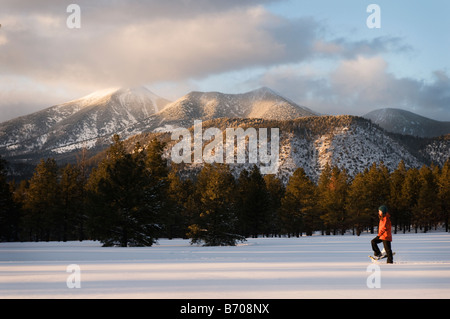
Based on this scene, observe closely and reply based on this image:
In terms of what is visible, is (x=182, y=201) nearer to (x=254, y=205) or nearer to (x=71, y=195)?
(x=254, y=205)

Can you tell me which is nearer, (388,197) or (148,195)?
(148,195)

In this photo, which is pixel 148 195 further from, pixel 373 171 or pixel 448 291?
pixel 373 171

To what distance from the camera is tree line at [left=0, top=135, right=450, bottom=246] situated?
3212 centimetres

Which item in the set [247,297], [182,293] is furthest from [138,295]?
[247,297]

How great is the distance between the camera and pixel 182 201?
73.6 metres

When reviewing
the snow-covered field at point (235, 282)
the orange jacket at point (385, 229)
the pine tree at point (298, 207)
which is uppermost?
the orange jacket at point (385, 229)

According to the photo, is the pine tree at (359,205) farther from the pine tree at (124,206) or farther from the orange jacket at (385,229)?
the orange jacket at (385,229)

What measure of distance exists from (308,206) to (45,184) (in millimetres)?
40050

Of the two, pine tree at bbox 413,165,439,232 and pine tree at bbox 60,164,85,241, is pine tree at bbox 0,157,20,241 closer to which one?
pine tree at bbox 60,164,85,241

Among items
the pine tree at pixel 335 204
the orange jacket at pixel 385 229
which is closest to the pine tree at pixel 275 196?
the pine tree at pixel 335 204

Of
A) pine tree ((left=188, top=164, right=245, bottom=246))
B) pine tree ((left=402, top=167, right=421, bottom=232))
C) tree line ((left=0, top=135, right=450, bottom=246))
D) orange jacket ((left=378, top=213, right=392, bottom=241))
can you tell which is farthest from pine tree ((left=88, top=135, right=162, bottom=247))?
pine tree ((left=402, top=167, right=421, bottom=232))

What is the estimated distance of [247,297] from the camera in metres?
9.10

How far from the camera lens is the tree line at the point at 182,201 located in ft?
105
